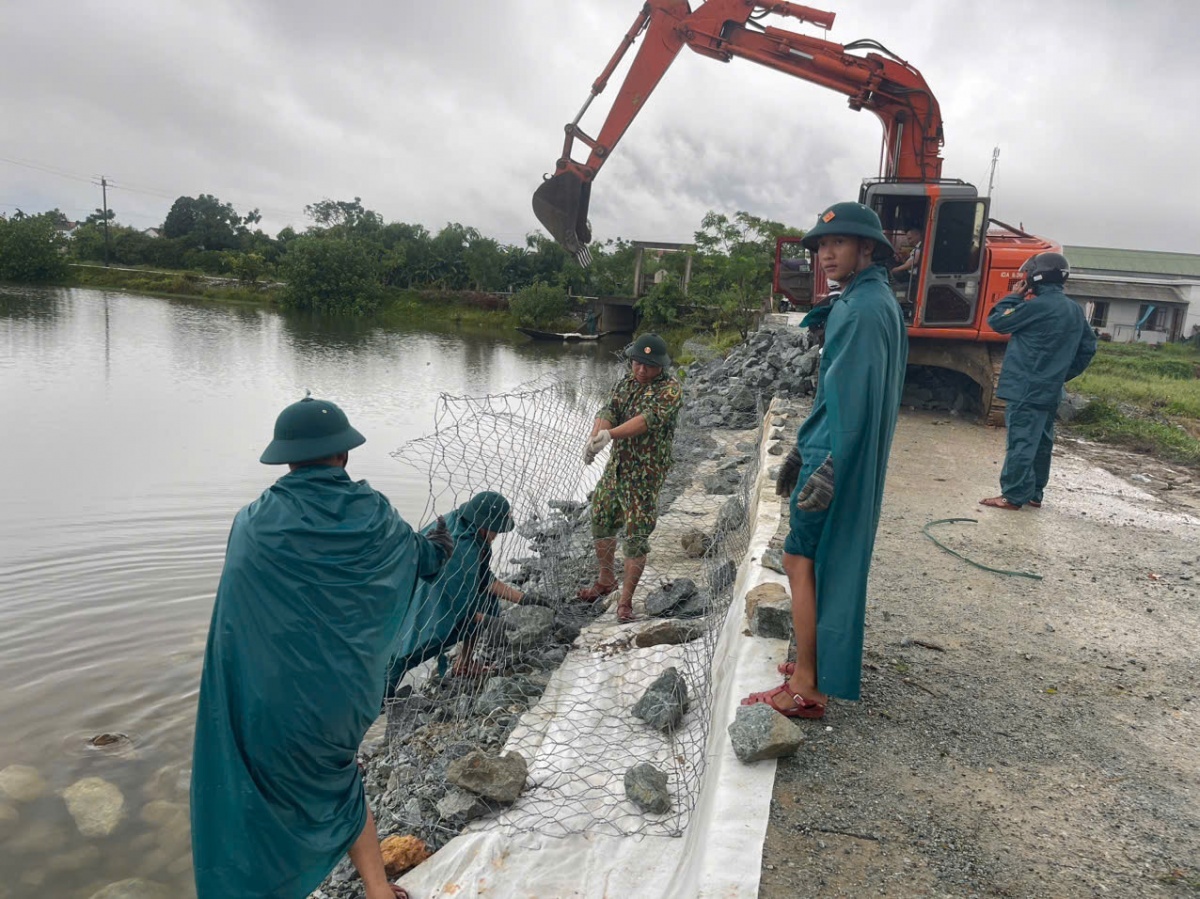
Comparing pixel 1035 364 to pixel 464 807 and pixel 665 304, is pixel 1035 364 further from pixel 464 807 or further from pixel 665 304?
pixel 665 304

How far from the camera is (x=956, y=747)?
256cm

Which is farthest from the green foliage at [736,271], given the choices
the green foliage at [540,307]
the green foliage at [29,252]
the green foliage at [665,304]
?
the green foliage at [29,252]

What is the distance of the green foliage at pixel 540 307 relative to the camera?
124 ft

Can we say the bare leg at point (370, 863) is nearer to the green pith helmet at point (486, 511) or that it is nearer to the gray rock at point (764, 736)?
the gray rock at point (764, 736)

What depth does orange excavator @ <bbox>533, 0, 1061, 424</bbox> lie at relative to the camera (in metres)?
8.44

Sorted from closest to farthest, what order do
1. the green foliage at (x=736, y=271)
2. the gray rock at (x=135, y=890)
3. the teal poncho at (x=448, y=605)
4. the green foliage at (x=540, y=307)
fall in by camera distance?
the gray rock at (x=135, y=890)
the teal poncho at (x=448, y=605)
the green foliage at (x=736, y=271)
the green foliage at (x=540, y=307)

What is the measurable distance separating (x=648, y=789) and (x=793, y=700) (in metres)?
0.56

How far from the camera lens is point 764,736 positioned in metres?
2.35

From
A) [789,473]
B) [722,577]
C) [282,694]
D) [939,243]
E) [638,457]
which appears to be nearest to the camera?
[282,694]

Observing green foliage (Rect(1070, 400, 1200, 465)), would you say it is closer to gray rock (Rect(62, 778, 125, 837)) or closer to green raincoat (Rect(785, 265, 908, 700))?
green raincoat (Rect(785, 265, 908, 700))

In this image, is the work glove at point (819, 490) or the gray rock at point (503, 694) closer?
the work glove at point (819, 490)

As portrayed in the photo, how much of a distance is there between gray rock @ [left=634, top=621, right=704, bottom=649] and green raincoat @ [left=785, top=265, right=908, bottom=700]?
4.27 feet

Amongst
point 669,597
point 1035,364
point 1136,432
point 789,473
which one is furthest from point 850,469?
point 1136,432

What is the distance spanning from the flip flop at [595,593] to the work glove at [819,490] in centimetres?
249
